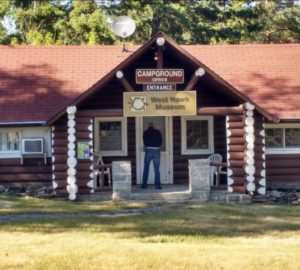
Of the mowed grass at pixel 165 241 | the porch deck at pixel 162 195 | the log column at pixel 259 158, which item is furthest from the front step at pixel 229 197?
the mowed grass at pixel 165 241

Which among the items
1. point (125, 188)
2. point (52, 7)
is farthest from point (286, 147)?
point (52, 7)

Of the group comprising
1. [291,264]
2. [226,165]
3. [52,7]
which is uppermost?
[52,7]

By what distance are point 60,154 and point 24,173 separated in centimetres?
207

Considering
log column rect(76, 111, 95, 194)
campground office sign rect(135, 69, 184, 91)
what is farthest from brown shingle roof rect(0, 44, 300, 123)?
campground office sign rect(135, 69, 184, 91)

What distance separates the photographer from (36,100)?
1808 centimetres

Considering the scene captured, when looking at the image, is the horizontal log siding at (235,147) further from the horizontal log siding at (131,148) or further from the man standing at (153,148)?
the horizontal log siding at (131,148)

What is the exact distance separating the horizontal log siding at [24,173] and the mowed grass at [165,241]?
3.99 meters

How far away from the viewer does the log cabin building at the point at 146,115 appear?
627 inches

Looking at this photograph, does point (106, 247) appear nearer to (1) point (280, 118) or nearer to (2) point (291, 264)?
(2) point (291, 264)

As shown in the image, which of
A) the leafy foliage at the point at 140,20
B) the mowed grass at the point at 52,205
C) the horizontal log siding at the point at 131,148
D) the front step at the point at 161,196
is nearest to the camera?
the mowed grass at the point at 52,205

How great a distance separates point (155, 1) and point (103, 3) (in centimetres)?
270

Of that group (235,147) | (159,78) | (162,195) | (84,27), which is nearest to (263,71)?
(235,147)

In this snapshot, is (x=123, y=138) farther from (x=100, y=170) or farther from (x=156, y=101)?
(x=156, y=101)

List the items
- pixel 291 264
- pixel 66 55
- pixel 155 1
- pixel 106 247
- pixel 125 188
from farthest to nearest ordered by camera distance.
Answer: pixel 155 1
pixel 66 55
pixel 125 188
pixel 106 247
pixel 291 264
